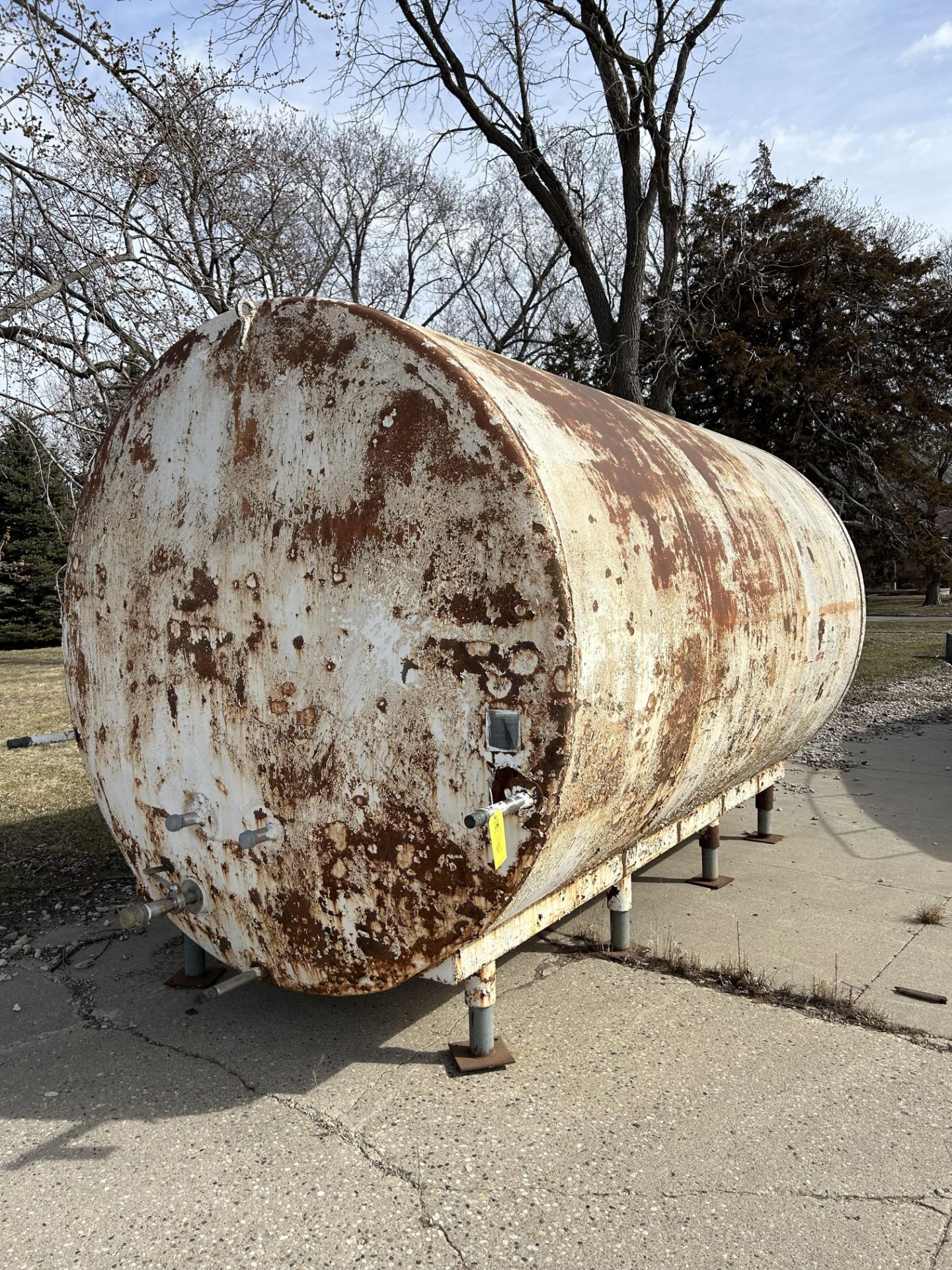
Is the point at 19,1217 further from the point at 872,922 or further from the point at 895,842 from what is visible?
the point at 895,842

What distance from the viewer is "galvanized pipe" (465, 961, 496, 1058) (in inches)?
122

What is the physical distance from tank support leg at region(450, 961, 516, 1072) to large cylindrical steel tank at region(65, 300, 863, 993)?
0.37 metres

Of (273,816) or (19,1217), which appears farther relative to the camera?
(273,816)

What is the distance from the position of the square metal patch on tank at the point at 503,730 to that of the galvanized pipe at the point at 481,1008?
0.91m

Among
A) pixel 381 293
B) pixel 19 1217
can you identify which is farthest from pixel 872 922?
pixel 381 293

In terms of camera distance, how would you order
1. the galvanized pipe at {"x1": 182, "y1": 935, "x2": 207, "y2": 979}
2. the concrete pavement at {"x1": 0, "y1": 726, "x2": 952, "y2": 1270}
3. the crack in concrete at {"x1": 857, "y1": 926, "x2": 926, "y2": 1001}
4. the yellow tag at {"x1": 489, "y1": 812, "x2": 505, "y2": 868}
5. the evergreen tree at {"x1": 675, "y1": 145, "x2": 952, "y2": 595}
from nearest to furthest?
the concrete pavement at {"x1": 0, "y1": 726, "x2": 952, "y2": 1270} < the yellow tag at {"x1": 489, "y1": 812, "x2": 505, "y2": 868} < the crack in concrete at {"x1": 857, "y1": 926, "x2": 926, "y2": 1001} < the galvanized pipe at {"x1": 182, "y1": 935, "x2": 207, "y2": 979} < the evergreen tree at {"x1": 675, "y1": 145, "x2": 952, "y2": 595}

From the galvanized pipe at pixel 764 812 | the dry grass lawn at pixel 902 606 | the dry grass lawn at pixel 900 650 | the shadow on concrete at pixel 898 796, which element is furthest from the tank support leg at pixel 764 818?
the dry grass lawn at pixel 902 606

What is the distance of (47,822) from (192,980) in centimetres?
325

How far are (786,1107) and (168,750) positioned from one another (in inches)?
93.3

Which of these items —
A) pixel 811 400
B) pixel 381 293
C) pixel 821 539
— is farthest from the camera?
pixel 381 293

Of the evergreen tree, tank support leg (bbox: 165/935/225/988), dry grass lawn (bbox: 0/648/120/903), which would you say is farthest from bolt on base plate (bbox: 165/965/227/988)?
the evergreen tree

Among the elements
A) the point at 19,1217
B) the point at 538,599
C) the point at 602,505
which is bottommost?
the point at 19,1217

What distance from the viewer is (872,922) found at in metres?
4.52

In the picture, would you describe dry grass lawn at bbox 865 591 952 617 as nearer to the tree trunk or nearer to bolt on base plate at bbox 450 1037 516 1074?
the tree trunk
